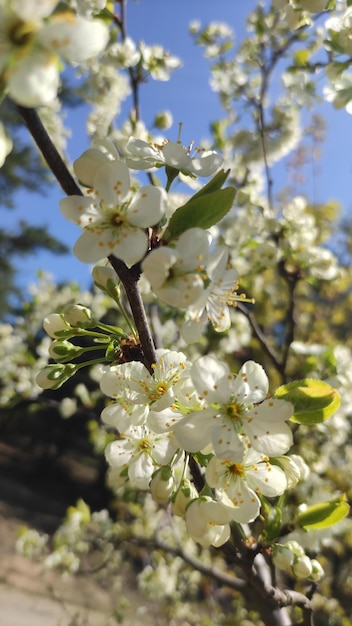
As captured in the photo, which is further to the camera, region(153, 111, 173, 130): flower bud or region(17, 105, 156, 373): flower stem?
region(153, 111, 173, 130): flower bud

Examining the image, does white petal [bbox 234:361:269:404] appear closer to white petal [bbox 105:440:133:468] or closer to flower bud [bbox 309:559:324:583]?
white petal [bbox 105:440:133:468]

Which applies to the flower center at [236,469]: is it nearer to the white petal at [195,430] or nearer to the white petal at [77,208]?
the white petal at [195,430]

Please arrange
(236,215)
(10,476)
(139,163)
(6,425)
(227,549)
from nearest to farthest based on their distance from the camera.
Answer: (139,163)
(227,549)
(236,215)
(10,476)
(6,425)

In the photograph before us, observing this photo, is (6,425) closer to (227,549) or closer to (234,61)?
(234,61)

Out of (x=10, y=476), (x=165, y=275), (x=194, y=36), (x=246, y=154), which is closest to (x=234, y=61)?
(x=194, y=36)

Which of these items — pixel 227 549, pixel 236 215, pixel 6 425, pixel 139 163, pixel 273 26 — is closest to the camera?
pixel 139 163

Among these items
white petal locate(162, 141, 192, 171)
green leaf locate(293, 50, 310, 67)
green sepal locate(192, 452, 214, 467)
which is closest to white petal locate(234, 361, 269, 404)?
green sepal locate(192, 452, 214, 467)

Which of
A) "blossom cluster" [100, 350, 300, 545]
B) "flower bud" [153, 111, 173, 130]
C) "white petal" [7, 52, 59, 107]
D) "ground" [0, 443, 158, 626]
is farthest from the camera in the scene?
"ground" [0, 443, 158, 626]
